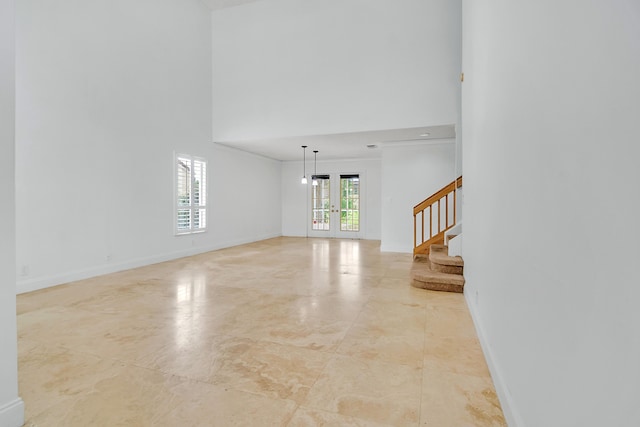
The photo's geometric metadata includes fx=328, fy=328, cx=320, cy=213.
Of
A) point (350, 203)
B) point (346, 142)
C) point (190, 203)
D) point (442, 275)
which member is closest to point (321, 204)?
point (350, 203)

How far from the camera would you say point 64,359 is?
2.52m

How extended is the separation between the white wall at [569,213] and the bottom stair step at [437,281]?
234cm

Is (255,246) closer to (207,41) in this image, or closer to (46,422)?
(207,41)

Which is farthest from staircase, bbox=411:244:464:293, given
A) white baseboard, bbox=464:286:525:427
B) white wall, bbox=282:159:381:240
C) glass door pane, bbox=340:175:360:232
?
glass door pane, bbox=340:175:360:232

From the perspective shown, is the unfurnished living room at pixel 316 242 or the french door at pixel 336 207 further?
the french door at pixel 336 207

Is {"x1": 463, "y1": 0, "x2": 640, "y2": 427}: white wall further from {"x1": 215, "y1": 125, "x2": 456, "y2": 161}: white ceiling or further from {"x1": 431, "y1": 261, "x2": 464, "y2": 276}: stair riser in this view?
{"x1": 215, "y1": 125, "x2": 456, "y2": 161}: white ceiling

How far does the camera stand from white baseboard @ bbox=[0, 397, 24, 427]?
167cm

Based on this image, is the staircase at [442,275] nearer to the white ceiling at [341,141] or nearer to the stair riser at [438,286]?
the stair riser at [438,286]

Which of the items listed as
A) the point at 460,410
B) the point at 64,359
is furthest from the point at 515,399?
the point at 64,359

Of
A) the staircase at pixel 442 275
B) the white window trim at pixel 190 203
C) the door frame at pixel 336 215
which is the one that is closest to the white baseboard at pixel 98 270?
the white window trim at pixel 190 203

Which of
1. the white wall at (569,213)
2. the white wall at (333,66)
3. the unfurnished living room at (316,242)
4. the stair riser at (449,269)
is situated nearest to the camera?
the white wall at (569,213)

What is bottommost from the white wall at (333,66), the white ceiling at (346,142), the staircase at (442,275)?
the staircase at (442,275)

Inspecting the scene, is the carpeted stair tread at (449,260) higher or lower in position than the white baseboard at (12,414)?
higher

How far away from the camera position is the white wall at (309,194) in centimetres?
1063
